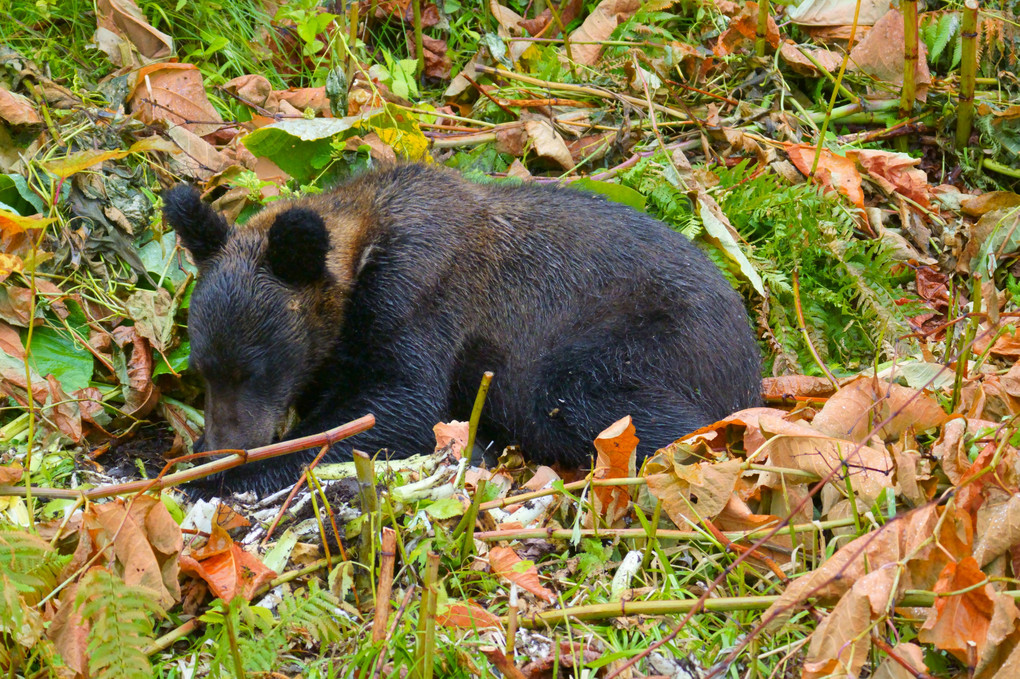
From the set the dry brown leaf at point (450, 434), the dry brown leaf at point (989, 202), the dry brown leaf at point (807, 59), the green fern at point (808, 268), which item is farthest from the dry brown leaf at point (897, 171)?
the dry brown leaf at point (450, 434)

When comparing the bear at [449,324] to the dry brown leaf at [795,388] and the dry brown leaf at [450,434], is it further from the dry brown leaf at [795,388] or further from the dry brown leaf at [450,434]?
the dry brown leaf at [450,434]

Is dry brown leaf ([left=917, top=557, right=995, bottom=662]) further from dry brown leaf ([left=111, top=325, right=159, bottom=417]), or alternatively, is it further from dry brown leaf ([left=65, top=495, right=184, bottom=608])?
dry brown leaf ([left=111, top=325, right=159, bottom=417])

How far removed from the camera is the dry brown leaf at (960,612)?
2.96 metres

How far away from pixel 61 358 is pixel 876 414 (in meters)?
4.34

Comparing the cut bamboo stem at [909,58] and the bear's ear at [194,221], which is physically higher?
the cut bamboo stem at [909,58]

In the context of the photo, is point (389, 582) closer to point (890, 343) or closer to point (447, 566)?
point (447, 566)

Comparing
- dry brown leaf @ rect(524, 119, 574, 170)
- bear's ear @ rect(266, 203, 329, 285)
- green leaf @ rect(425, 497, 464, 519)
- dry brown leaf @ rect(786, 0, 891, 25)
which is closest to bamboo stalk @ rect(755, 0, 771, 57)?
dry brown leaf @ rect(786, 0, 891, 25)

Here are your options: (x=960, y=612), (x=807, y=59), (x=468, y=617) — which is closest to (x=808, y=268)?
(x=807, y=59)

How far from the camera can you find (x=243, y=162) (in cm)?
655

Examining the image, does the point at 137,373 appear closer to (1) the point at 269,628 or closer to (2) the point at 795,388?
(1) the point at 269,628

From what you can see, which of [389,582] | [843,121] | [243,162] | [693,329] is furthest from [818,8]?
[389,582]

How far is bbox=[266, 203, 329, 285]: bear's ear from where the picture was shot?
15.4 feet

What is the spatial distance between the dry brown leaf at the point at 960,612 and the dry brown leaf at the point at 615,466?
1.25 m

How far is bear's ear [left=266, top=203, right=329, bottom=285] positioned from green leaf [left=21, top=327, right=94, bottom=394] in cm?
136
